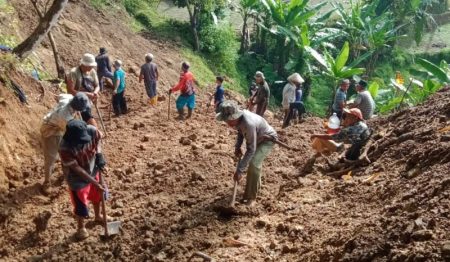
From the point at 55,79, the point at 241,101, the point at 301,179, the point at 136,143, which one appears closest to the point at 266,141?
the point at 301,179

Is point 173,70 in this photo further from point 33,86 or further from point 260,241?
point 260,241

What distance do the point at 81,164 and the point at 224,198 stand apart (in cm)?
201

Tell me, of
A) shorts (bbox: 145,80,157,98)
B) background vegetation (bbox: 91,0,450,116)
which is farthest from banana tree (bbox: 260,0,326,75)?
shorts (bbox: 145,80,157,98)

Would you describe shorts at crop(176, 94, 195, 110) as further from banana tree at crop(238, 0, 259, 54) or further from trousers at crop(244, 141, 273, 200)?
banana tree at crop(238, 0, 259, 54)

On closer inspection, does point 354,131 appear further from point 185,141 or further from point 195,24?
point 195,24

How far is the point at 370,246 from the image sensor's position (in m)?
4.23

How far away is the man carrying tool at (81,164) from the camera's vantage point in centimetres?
505

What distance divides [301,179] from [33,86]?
16.7ft

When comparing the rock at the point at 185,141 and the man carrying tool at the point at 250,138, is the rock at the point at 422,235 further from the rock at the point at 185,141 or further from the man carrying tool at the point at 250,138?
the rock at the point at 185,141

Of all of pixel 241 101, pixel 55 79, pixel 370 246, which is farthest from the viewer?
pixel 241 101

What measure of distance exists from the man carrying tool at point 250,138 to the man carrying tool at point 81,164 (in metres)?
1.46

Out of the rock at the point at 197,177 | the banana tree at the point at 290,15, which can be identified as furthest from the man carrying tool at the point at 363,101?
the banana tree at the point at 290,15

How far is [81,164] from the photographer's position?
206 inches

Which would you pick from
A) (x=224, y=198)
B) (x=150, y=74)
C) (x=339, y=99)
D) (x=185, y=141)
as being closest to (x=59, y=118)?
(x=224, y=198)
